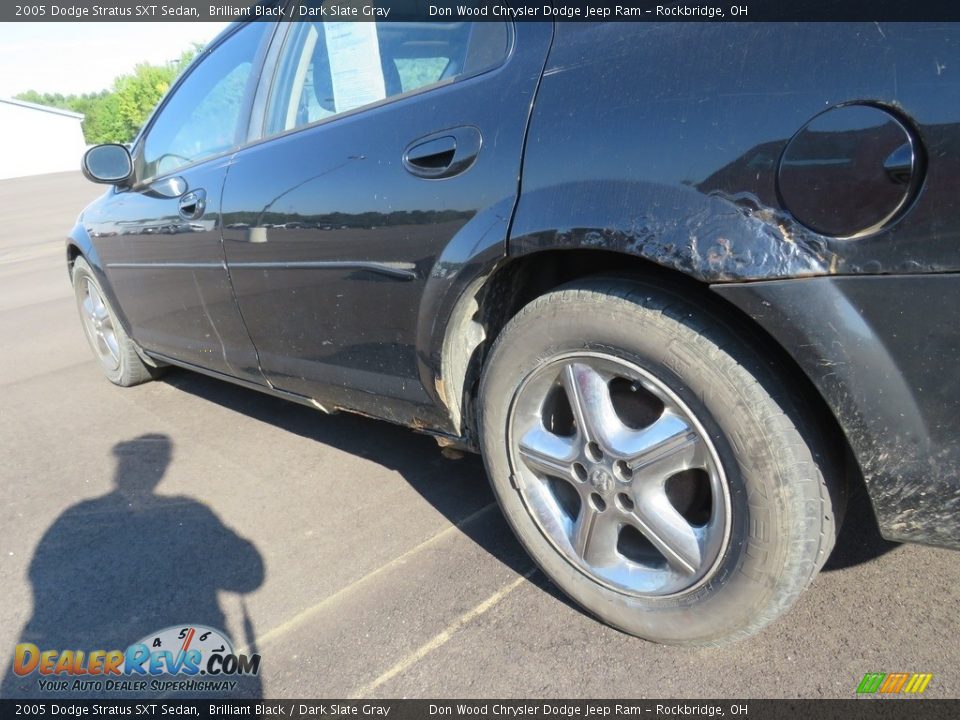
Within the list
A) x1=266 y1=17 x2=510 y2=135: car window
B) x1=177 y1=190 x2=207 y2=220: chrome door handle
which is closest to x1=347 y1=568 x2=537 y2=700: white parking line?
x1=266 y1=17 x2=510 y2=135: car window

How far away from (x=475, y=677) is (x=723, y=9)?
5.56ft

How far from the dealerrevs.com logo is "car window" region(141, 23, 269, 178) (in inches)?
73.1

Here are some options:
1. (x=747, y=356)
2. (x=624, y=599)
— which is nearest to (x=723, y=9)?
(x=747, y=356)

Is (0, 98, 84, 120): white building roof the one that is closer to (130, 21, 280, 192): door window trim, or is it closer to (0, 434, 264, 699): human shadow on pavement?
(130, 21, 280, 192): door window trim

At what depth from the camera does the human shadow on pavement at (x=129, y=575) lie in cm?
224

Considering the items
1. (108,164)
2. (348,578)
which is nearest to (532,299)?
(348,578)

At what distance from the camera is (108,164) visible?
11.8ft

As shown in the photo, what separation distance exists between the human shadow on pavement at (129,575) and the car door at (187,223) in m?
0.66

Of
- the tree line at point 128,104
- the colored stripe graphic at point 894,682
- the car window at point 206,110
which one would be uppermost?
the car window at point 206,110

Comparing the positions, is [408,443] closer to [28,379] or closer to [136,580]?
[136,580]

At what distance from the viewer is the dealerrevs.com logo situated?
207 cm

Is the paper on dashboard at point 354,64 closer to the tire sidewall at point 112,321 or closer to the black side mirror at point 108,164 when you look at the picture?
the black side mirror at point 108,164

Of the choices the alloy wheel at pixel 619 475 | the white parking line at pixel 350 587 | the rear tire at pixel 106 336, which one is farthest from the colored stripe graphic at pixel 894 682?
the rear tire at pixel 106 336

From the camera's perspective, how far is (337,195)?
90.4 inches
